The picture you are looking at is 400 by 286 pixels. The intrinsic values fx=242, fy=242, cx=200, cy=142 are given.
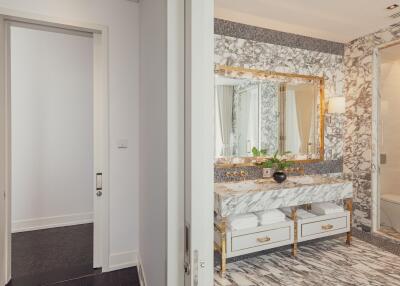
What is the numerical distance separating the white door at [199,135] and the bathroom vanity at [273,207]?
1470mm

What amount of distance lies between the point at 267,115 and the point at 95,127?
2.02 metres

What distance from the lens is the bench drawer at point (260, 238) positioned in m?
2.30

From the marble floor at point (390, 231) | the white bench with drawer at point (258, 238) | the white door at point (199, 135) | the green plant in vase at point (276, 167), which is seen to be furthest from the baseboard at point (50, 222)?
the marble floor at point (390, 231)

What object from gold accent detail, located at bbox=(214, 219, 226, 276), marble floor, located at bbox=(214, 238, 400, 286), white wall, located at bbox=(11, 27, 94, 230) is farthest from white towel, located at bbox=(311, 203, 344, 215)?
white wall, located at bbox=(11, 27, 94, 230)

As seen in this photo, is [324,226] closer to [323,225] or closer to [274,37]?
[323,225]

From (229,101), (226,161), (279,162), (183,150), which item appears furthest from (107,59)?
(279,162)

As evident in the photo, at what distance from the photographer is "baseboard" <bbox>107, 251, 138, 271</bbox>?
237cm

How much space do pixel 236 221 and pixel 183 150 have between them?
1699 mm

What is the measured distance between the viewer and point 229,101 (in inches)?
113

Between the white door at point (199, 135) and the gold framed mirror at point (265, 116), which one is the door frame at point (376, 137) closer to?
the gold framed mirror at point (265, 116)

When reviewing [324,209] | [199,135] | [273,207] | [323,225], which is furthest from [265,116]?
[199,135]

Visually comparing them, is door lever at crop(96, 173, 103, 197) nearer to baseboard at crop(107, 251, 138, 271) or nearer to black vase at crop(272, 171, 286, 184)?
baseboard at crop(107, 251, 138, 271)

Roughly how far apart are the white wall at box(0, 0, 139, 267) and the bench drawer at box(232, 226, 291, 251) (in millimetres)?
1033

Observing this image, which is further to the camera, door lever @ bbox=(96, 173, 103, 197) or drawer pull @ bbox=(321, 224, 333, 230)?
drawer pull @ bbox=(321, 224, 333, 230)
